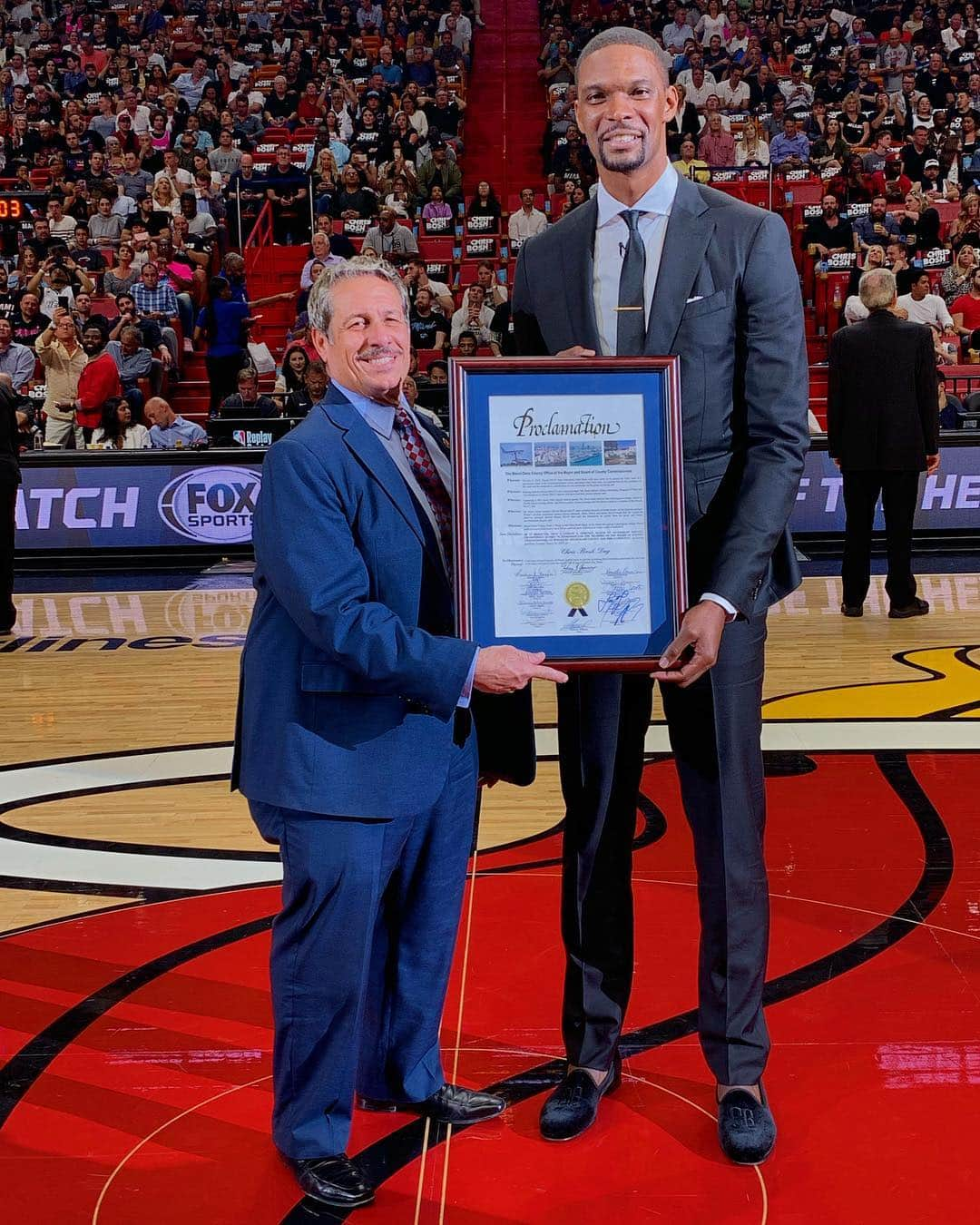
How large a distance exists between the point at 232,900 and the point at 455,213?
1317cm

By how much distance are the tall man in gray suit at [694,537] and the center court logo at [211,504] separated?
24.2 ft

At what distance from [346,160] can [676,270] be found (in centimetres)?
1476

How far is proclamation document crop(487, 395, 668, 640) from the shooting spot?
89.3 inches

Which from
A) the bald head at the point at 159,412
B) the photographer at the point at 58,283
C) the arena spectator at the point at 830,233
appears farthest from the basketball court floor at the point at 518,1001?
the arena spectator at the point at 830,233

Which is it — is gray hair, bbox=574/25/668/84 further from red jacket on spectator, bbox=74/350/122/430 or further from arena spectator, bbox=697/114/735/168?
arena spectator, bbox=697/114/735/168

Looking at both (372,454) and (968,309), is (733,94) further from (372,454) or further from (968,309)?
(372,454)

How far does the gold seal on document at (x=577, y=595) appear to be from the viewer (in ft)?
7.45

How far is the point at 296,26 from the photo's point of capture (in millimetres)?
19547

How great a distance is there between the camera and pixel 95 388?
11023 millimetres

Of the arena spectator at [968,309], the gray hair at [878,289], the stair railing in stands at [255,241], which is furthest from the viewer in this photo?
the stair railing in stands at [255,241]

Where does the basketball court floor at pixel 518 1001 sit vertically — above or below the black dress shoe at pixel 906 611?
below

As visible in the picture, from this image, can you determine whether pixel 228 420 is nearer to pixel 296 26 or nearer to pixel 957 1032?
pixel 957 1032

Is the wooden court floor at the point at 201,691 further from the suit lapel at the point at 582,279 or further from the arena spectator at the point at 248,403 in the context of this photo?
the suit lapel at the point at 582,279

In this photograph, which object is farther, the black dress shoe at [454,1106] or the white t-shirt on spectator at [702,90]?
the white t-shirt on spectator at [702,90]
